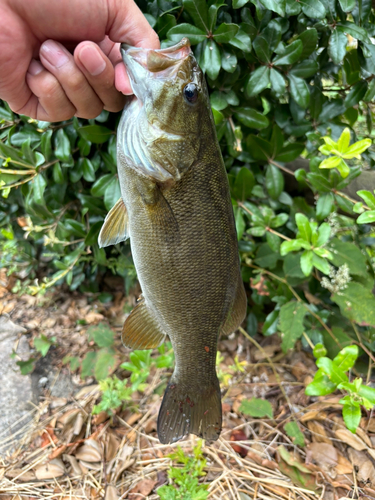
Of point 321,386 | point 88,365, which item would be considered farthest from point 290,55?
point 88,365

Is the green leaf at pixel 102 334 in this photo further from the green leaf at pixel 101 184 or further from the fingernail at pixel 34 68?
the fingernail at pixel 34 68

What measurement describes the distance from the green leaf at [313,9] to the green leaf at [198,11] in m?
0.42

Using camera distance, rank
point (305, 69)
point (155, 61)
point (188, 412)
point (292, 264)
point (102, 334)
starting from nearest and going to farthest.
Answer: point (155, 61), point (188, 412), point (305, 69), point (292, 264), point (102, 334)

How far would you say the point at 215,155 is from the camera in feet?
3.63

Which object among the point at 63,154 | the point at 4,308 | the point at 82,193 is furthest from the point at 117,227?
the point at 4,308

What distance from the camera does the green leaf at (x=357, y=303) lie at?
1736mm

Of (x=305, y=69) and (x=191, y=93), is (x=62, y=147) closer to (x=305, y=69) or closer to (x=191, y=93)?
(x=191, y=93)

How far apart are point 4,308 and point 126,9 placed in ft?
8.04

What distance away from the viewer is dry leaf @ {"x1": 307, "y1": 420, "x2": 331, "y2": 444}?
1794 mm

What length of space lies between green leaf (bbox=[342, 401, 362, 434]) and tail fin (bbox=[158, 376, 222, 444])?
0.52m

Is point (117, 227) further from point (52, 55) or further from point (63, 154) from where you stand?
point (63, 154)

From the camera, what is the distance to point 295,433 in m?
1.76

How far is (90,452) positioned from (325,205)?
1.83m

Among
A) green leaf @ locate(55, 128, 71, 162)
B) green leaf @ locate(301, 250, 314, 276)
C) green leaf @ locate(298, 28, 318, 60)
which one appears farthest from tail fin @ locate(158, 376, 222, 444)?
green leaf @ locate(298, 28, 318, 60)
